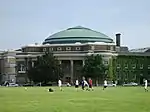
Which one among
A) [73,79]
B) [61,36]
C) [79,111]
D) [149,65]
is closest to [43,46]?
[61,36]

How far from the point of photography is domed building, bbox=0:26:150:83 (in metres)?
138

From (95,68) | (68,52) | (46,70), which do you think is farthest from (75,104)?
(68,52)

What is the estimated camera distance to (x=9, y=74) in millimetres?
154500

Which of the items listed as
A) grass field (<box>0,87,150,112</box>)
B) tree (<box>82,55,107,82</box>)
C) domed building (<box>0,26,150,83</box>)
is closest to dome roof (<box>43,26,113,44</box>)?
domed building (<box>0,26,150,83</box>)

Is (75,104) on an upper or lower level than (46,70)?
lower

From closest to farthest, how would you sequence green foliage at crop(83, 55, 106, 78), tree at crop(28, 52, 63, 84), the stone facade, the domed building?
tree at crop(28, 52, 63, 84) < green foliage at crop(83, 55, 106, 78) < the stone facade < the domed building

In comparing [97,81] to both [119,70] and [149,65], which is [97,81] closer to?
[119,70]

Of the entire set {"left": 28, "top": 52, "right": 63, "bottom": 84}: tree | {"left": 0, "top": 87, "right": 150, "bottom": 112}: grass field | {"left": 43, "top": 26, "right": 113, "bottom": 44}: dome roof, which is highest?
{"left": 43, "top": 26, "right": 113, "bottom": 44}: dome roof

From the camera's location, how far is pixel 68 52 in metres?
138

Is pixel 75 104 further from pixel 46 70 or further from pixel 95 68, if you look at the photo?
pixel 95 68

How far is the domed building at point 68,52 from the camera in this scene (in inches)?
5438

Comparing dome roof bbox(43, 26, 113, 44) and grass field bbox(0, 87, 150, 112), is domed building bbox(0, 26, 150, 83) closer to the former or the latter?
dome roof bbox(43, 26, 113, 44)

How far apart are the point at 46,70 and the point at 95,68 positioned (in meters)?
15.0

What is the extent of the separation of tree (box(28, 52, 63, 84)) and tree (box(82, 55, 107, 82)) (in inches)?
370
